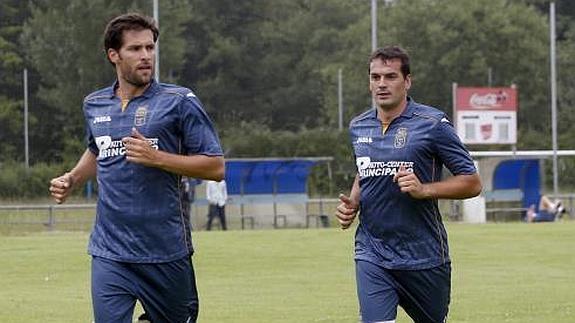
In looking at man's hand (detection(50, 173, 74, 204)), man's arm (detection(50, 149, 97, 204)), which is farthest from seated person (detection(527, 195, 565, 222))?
man's hand (detection(50, 173, 74, 204))

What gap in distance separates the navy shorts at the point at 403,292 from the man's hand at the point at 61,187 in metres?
1.98

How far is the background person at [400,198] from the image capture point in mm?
9398

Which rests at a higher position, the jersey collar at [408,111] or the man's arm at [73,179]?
→ the jersey collar at [408,111]

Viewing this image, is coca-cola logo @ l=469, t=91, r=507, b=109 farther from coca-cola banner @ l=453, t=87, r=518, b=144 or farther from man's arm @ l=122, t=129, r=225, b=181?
man's arm @ l=122, t=129, r=225, b=181

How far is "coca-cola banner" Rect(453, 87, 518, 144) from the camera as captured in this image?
48531mm

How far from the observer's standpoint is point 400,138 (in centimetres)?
945

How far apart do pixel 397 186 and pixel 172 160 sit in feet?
6.16

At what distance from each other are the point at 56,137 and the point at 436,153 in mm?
62526

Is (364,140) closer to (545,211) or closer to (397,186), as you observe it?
(397,186)

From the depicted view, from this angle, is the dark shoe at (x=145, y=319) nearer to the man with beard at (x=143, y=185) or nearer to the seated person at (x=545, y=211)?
the man with beard at (x=143, y=185)

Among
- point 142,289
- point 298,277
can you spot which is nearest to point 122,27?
point 142,289

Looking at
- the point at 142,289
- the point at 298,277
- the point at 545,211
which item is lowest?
the point at 545,211

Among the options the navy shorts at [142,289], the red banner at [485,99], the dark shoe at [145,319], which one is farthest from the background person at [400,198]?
the red banner at [485,99]

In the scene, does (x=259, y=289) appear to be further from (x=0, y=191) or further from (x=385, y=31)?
(x=385, y=31)
